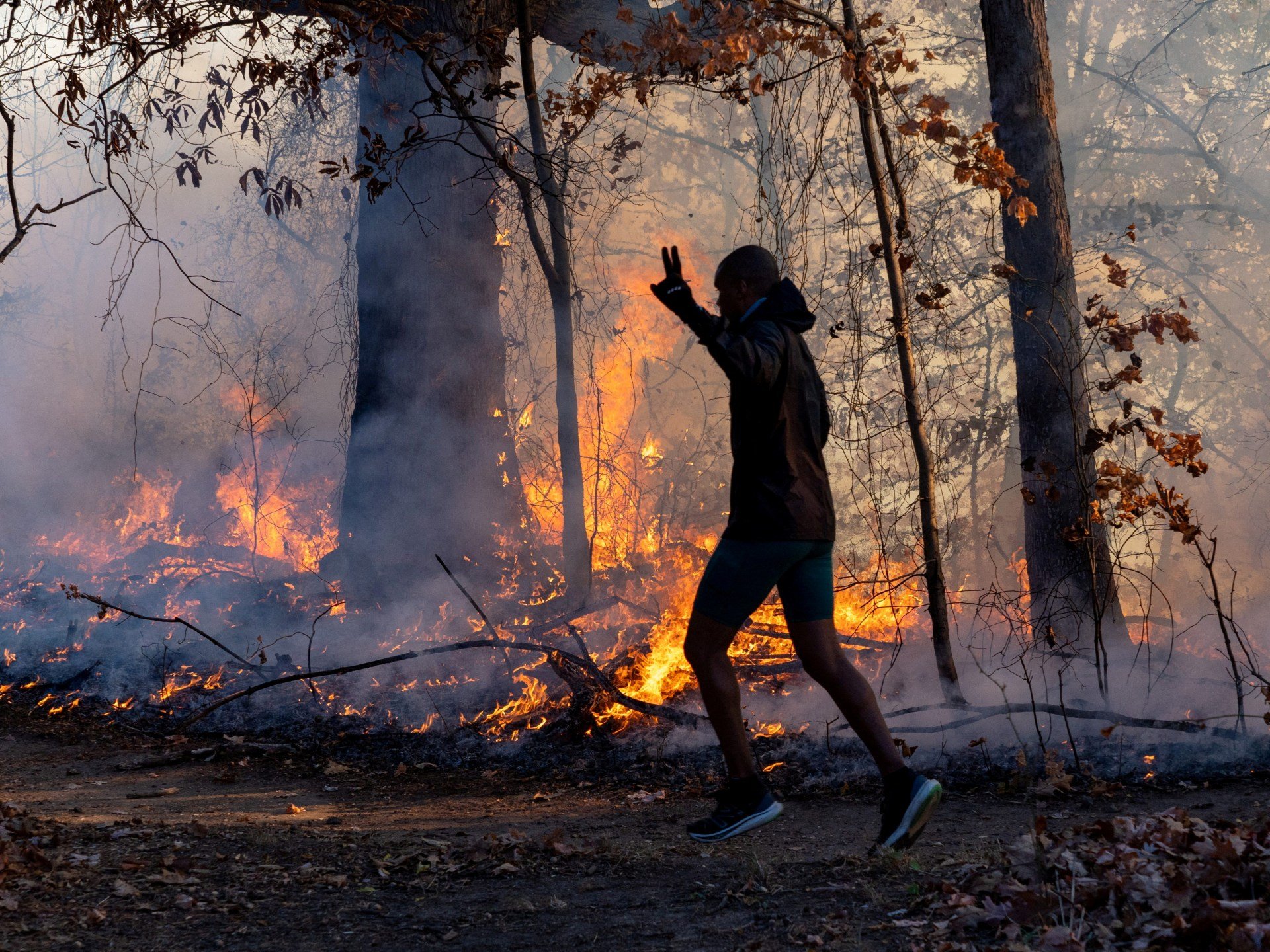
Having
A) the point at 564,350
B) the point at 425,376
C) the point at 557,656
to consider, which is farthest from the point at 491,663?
the point at 425,376

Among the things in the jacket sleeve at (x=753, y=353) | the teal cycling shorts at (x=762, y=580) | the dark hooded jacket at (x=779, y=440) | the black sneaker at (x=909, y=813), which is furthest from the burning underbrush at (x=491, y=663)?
the jacket sleeve at (x=753, y=353)

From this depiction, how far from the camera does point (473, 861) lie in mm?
3834

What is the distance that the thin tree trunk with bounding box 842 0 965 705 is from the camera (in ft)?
17.3

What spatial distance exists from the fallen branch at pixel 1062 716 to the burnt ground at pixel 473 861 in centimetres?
33

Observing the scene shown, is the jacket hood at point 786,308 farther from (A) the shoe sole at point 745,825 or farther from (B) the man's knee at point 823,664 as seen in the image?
(A) the shoe sole at point 745,825

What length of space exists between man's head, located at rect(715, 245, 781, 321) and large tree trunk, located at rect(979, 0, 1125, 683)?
9.95 feet

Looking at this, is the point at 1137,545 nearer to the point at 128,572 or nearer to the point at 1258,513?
the point at 1258,513

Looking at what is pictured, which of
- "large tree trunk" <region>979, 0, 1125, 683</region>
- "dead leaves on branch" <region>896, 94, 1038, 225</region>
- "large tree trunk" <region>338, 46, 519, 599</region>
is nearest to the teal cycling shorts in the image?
"dead leaves on branch" <region>896, 94, 1038, 225</region>

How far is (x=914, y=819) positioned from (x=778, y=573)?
3.23 feet

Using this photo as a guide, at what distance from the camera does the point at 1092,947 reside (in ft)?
8.70

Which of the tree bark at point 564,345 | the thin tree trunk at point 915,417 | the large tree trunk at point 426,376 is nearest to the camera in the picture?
the thin tree trunk at point 915,417

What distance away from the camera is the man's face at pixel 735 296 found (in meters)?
3.63

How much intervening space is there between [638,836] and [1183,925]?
8.13 ft

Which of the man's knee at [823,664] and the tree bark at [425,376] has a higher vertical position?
the tree bark at [425,376]
